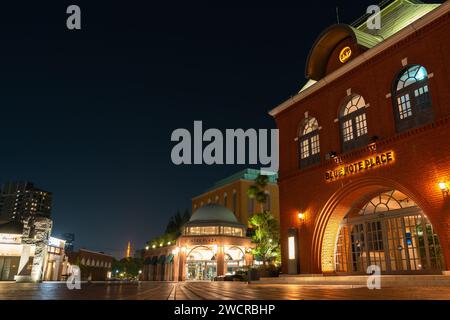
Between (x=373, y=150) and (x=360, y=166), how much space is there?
3.77ft

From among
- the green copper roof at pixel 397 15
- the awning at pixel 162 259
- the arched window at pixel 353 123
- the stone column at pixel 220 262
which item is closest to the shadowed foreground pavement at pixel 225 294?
the arched window at pixel 353 123

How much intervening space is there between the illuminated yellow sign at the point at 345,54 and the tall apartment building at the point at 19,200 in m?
157

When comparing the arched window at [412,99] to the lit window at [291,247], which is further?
the lit window at [291,247]

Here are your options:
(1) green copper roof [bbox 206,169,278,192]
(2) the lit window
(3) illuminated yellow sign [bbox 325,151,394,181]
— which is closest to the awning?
(1) green copper roof [bbox 206,169,278,192]

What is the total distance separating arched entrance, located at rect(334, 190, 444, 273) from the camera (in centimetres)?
1805

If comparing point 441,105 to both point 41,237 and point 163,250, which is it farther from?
point 163,250

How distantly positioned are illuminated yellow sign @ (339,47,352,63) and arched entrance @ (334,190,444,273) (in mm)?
9182

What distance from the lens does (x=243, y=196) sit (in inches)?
2515

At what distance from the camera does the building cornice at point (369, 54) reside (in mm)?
17578

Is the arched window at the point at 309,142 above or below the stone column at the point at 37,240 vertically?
above

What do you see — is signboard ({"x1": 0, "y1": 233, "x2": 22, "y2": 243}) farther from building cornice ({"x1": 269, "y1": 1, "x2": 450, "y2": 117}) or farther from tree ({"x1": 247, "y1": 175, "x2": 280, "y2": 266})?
building cornice ({"x1": 269, "y1": 1, "x2": 450, "y2": 117})

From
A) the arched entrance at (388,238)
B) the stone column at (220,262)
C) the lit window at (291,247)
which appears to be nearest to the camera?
the arched entrance at (388,238)

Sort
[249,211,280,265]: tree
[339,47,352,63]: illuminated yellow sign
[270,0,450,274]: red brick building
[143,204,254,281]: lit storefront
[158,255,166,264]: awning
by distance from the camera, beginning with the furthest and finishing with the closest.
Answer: [158,255,166,264]: awning, [143,204,254,281]: lit storefront, [249,211,280,265]: tree, [339,47,352,63]: illuminated yellow sign, [270,0,450,274]: red brick building

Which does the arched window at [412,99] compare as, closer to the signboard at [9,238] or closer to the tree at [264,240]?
the tree at [264,240]
